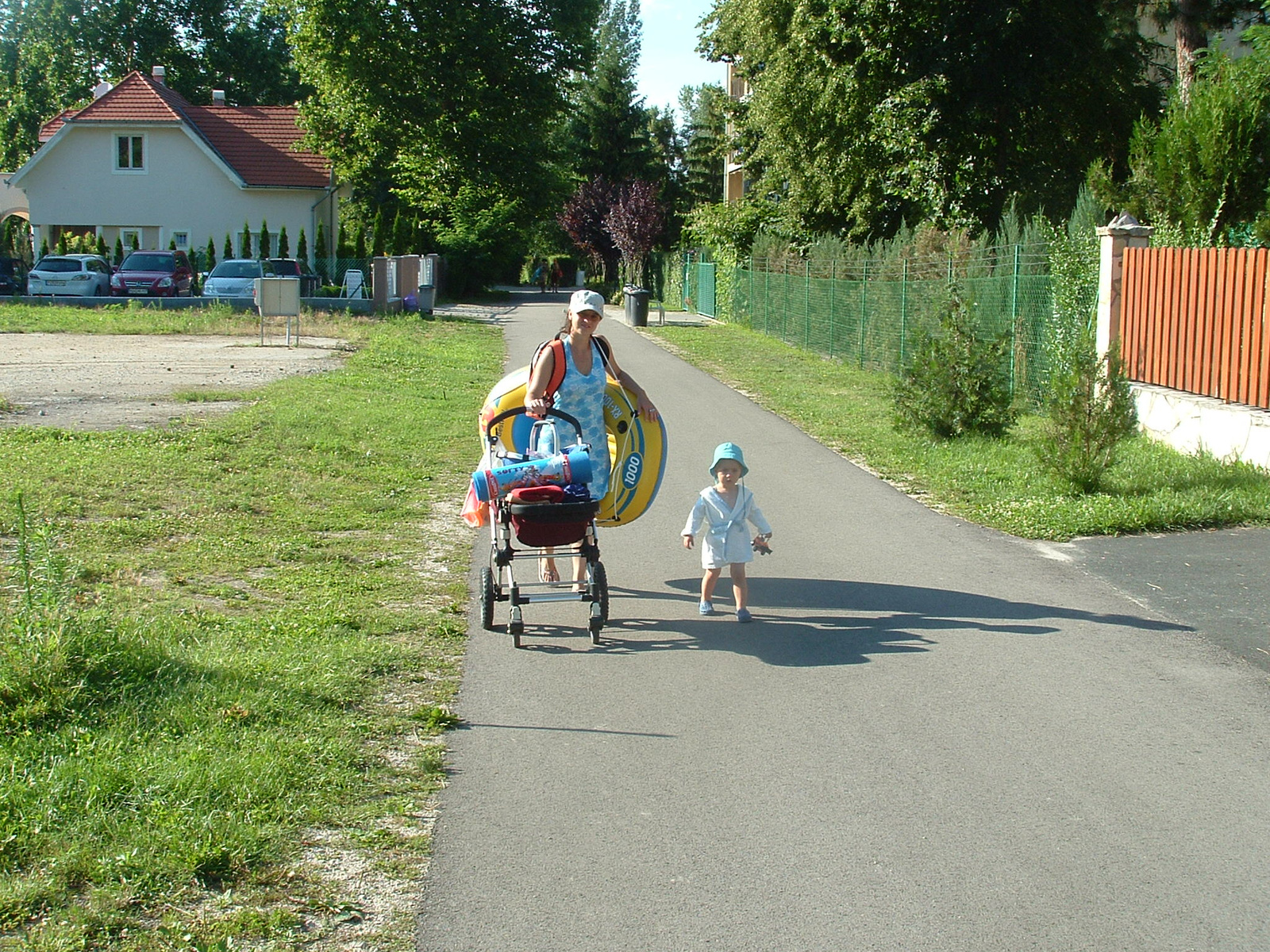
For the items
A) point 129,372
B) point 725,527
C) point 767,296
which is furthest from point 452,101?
point 725,527

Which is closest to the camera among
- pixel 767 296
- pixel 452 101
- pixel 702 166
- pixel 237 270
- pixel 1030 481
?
pixel 1030 481

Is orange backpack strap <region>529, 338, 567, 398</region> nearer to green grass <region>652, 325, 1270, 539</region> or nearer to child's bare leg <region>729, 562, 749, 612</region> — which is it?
child's bare leg <region>729, 562, 749, 612</region>

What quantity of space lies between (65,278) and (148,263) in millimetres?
2650

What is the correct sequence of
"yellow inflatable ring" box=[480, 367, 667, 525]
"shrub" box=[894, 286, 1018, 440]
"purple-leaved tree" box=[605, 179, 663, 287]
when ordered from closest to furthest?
1. "yellow inflatable ring" box=[480, 367, 667, 525]
2. "shrub" box=[894, 286, 1018, 440]
3. "purple-leaved tree" box=[605, 179, 663, 287]

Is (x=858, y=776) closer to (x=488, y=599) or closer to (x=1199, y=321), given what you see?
(x=488, y=599)

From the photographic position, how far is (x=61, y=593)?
220 inches

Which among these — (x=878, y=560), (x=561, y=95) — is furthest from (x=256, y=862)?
(x=561, y=95)

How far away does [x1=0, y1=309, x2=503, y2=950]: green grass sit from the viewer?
3.75 meters

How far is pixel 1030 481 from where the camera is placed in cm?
1108

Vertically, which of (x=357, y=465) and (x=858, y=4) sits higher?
(x=858, y=4)

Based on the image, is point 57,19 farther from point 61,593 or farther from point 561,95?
point 61,593

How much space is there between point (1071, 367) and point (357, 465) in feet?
20.8

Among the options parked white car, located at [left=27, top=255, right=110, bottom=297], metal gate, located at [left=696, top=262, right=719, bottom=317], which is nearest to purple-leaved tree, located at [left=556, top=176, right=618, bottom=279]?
metal gate, located at [left=696, top=262, right=719, bottom=317]

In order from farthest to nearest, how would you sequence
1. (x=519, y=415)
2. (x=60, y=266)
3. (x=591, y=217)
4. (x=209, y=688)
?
(x=591, y=217)
(x=60, y=266)
(x=519, y=415)
(x=209, y=688)
